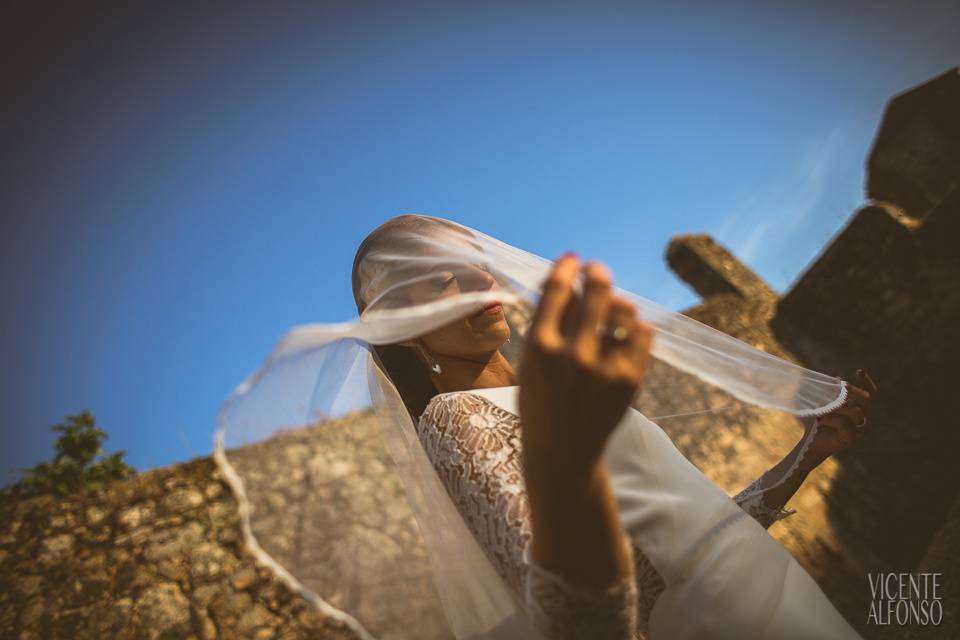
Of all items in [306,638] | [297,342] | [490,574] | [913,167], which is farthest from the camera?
[913,167]

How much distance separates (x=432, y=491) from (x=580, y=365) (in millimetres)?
922

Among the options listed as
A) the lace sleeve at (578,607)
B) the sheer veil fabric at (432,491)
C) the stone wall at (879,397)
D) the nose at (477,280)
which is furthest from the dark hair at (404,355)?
the stone wall at (879,397)

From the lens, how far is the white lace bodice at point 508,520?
0.67m

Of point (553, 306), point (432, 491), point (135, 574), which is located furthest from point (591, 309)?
point (135, 574)

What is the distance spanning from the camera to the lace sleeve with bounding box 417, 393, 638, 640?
670mm

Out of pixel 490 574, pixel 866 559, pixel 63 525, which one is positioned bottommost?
pixel 866 559

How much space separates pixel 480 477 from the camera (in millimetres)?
954

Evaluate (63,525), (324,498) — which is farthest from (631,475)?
(63,525)

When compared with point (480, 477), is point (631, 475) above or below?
below

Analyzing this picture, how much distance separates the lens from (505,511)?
878 millimetres

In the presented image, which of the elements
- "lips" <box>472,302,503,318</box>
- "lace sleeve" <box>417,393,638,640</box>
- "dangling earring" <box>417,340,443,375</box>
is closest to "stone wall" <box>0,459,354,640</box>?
"dangling earring" <box>417,340,443,375</box>

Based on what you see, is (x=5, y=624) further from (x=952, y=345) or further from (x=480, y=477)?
(x=952, y=345)

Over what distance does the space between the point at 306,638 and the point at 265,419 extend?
2335 mm

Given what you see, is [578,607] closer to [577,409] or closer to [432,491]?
[577,409]
